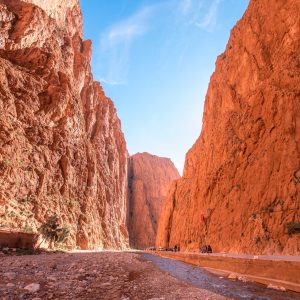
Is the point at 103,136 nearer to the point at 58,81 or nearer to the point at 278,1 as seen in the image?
the point at 58,81

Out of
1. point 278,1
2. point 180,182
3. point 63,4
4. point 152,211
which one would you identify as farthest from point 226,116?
point 152,211

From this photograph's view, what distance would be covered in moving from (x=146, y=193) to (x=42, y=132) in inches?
2997

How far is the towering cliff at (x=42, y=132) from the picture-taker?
1298 inches

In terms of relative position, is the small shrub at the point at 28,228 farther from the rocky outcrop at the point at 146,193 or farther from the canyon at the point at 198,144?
the rocky outcrop at the point at 146,193

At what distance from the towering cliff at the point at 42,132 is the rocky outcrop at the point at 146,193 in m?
40.1

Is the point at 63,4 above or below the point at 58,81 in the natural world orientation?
above

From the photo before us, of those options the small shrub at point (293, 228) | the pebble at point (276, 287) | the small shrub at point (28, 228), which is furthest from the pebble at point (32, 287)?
the small shrub at point (28, 228)

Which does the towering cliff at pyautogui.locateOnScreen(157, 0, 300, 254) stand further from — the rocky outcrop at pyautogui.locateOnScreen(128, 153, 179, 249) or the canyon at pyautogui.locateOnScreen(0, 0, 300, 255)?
the rocky outcrop at pyautogui.locateOnScreen(128, 153, 179, 249)

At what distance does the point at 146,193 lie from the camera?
113 m

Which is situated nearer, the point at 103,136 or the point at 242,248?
the point at 242,248

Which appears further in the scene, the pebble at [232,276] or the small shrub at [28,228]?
the small shrub at [28,228]

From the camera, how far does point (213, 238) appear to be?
104 feet

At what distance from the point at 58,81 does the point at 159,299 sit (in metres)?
44.5

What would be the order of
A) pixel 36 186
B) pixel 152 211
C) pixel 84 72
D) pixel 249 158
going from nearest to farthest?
pixel 249 158, pixel 36 186, pixel 84 72, pixel 152 211
